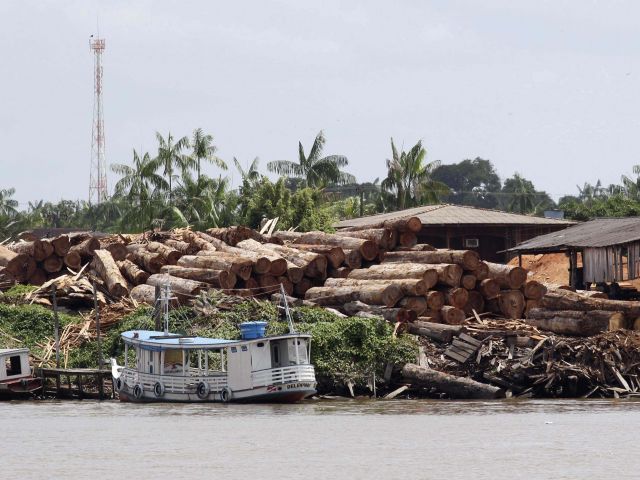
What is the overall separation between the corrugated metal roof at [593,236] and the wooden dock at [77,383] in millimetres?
16903

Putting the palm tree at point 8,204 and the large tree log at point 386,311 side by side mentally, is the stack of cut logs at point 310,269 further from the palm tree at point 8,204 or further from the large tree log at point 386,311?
→ the palm tree at point 8,204

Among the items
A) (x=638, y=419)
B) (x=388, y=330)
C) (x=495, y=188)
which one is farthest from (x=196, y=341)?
(x=495, y=188)

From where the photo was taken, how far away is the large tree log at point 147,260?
44594 mm

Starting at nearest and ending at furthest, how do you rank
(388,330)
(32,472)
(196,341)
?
(32,472)
(196,341)
(388,330)

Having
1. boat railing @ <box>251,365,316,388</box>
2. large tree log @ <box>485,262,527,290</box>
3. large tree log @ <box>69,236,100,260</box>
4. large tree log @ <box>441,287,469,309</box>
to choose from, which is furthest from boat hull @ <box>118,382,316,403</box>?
large tree log @ <box>69,236,100,260</box>

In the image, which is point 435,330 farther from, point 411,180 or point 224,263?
point 411,180

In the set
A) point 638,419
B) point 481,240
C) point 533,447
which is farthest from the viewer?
point 481,240

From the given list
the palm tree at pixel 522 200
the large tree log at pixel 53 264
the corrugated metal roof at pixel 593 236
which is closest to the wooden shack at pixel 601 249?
the corrugated metal roof at pixel 593 236

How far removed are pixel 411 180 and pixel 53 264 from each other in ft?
98.9

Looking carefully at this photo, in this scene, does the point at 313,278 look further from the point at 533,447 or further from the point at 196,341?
the point at 533,447

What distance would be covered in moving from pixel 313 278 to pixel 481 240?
18.8m

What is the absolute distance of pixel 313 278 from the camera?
142 feet

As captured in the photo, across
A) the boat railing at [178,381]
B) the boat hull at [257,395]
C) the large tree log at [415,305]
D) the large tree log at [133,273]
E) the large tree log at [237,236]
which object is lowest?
the boat hull at [257,395]

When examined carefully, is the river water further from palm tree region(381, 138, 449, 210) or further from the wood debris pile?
palm tree region(381, 138, 449, 210)
